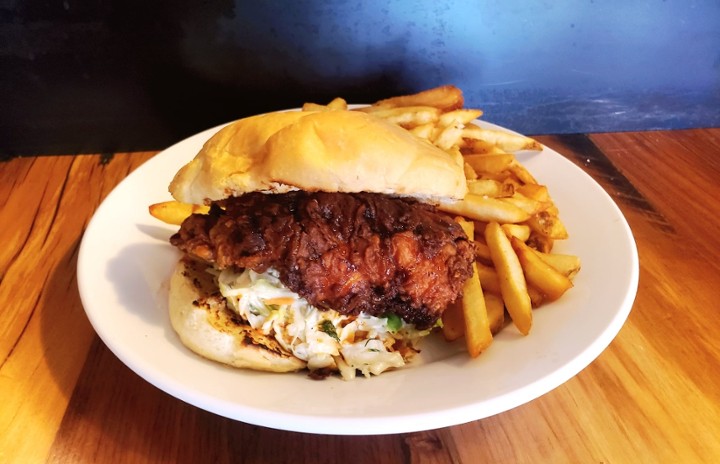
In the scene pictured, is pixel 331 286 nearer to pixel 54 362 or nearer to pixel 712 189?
pixel 54 362

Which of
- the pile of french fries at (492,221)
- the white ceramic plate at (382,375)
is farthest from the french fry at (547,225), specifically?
the white ceramic plate at (382,375)

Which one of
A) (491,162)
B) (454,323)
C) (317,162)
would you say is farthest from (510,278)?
(317,162)

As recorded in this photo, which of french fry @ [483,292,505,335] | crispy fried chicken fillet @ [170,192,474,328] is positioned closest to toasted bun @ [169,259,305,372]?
crispy fried chicken fillet @ [170,192,474,328]

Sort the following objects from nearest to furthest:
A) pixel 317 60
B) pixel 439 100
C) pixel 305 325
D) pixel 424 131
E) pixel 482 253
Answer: pixel 305 325 → pixel 482 253 → pixel 424 131 → pixel 439 100 → pixel 317 60

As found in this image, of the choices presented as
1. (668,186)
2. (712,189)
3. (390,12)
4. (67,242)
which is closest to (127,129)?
(67,242)

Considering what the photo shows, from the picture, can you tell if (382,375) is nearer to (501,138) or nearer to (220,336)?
(220,336)
